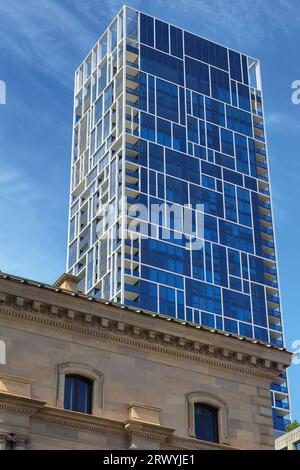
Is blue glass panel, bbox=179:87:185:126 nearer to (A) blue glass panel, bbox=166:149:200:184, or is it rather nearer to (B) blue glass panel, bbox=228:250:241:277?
(A) blue glass panel, bbox=166:149:200:184

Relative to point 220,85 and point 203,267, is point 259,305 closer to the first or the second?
point 203,267

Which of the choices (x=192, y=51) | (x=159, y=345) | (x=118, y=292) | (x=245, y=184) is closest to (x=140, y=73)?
(x=192, y=51)

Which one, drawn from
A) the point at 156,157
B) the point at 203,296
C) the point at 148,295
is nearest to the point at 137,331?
the point at 148,295

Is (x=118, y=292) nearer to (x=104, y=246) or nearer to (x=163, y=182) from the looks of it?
(x=104, y=246)

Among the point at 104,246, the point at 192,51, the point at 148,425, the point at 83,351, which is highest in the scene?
the point at 192,51

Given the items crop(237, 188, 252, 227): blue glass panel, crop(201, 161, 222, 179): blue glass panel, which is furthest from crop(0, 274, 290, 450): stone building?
crop(201, 161, 222, 179): blue glass panel

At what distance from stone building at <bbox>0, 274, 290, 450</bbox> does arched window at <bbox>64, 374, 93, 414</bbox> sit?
0.13 feet

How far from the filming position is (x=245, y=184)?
16000cm

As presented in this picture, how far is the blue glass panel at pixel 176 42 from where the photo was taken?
542 ft

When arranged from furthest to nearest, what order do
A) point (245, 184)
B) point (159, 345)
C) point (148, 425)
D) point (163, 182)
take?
point (245, 184), point (163, 182), point (159, 345), point (148, 425)

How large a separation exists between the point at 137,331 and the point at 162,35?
132 m

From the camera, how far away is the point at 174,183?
14962 centimetres

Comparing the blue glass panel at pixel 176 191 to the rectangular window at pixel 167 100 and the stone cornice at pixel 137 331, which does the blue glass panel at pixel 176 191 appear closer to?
the rectangular window at pixel 167 100

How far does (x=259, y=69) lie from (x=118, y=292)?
62562 millimetres
